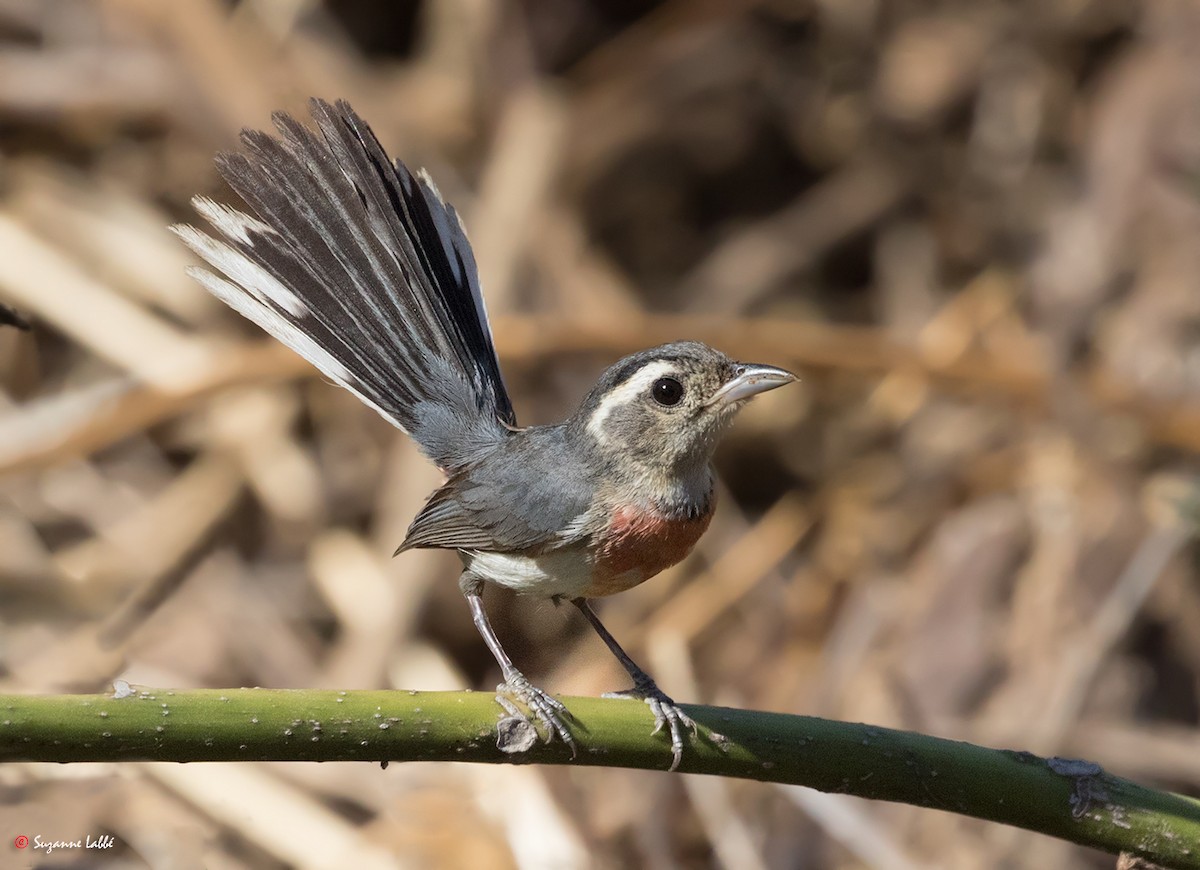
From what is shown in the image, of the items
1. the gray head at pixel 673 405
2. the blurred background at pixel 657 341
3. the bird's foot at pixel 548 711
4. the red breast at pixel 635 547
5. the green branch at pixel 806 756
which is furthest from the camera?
the blurred background at pixel 657 341

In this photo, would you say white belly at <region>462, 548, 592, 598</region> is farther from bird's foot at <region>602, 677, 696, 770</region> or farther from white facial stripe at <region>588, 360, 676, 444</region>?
bird's foot at <region>602, 677, 696, 770</region>

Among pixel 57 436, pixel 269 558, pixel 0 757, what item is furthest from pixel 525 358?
pixel 0 757

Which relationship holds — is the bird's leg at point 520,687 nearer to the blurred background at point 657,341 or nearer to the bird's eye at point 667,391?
the blurred background at point 657,341

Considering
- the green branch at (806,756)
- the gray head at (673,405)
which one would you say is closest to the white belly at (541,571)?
the gray head at (673,405)

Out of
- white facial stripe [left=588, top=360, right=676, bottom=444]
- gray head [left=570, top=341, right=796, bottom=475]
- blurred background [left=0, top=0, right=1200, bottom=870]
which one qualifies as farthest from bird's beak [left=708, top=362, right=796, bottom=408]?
blurred background [left=0, top=0, right=1200, bottom=870]

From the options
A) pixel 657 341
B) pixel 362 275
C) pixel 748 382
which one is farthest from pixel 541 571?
pixel 657 341

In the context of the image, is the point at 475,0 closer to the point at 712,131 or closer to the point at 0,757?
the point at 712,131

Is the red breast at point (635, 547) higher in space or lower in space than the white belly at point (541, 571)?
lower

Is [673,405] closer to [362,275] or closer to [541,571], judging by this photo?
[541,571]
